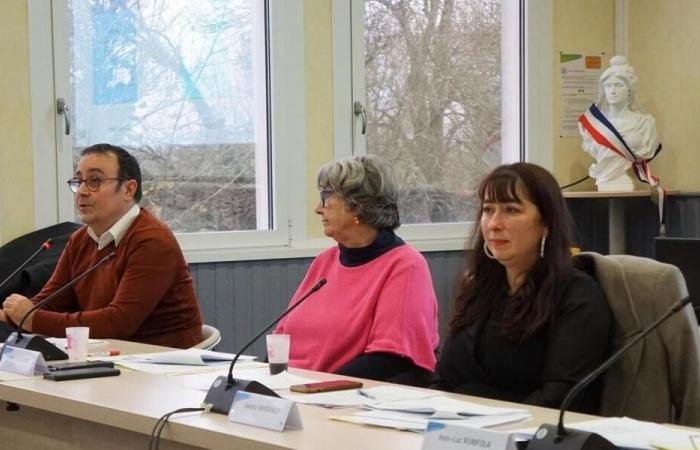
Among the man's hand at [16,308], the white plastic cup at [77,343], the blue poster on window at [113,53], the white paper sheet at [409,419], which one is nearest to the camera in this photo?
the white paper sheet at [409,419]

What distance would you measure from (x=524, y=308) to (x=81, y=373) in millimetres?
1072

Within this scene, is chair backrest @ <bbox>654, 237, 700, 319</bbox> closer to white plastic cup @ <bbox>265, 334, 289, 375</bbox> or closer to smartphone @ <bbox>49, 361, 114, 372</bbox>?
white plastic cup @ <bbox>265, 334, 289, 375</bbox>

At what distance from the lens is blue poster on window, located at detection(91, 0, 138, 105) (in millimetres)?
4828

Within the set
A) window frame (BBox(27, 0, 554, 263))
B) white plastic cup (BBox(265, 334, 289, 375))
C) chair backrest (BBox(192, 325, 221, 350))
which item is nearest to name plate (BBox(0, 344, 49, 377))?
white plastic cup (BBox(265, 334, 289, 375))

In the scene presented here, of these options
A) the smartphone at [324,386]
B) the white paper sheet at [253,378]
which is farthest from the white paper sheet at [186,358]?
the smartphone at [324,386]

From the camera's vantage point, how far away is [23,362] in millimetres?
2793

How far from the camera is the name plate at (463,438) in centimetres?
163

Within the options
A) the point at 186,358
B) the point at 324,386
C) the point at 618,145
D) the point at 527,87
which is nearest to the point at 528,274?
the point at 324,386

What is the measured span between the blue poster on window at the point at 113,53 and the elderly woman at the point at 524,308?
2.56 m

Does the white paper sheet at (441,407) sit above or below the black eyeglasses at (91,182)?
below

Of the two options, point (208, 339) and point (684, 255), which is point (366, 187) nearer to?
point (208, 339)

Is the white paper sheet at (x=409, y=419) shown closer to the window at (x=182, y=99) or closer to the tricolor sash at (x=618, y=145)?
the window at (x=182, y=99)

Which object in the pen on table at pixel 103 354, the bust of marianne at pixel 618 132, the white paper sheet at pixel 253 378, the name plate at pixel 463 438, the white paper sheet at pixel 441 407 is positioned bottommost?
the pen on table at pixel 103 354

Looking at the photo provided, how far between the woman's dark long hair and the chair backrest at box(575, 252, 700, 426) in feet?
0.50
